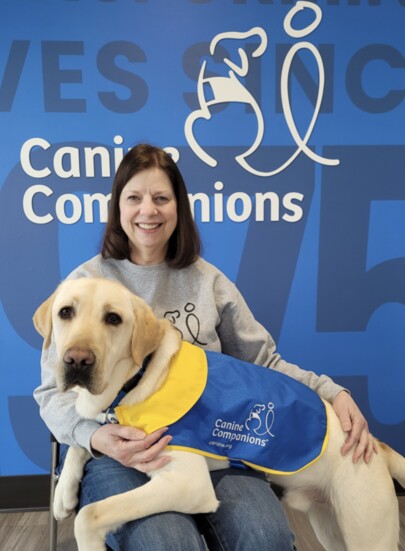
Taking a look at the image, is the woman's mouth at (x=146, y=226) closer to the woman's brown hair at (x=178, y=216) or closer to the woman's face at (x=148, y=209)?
the woman's face at (x=148, y=209)

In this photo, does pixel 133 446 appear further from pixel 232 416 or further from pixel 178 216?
pixel 178 216

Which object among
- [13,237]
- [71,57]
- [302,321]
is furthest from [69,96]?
[302,321]

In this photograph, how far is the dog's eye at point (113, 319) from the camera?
140cm

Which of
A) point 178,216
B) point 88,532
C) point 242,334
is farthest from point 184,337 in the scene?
point 88,532

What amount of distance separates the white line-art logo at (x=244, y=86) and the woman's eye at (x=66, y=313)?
1391mm

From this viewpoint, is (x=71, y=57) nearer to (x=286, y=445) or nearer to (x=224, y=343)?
(x=224, y=343)

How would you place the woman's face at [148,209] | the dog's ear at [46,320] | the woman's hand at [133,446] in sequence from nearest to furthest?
1. the woman's hand at [133,446]
2. the dog's ear at [46,320]
3. the woman's face at [148,209]

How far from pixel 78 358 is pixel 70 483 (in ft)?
1.65

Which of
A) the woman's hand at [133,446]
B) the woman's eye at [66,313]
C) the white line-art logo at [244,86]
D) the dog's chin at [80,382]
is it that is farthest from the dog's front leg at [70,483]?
the white line-art logo at [244,86]

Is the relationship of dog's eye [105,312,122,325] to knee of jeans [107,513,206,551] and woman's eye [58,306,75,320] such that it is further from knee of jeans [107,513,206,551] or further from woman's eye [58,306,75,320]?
knee of jeans [107,513,206,551]

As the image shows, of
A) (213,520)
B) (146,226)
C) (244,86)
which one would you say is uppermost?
(244,86)

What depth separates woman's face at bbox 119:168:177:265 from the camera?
5.85ft

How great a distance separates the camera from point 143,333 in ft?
4.70

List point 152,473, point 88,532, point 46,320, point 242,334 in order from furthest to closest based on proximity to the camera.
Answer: point 242,334, point 46,320, point 152,473, point 88,532
